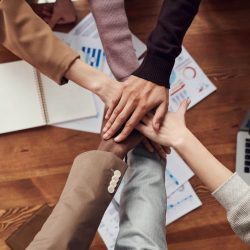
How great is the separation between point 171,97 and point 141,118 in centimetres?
24

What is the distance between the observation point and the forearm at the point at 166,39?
884 millimetres

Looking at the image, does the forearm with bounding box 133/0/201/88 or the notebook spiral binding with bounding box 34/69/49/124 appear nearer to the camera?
the forearm with bounding box 133/0/201/88

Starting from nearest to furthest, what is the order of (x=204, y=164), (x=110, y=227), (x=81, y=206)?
(x=81, y=206) < (x=204, y=164) < (x=110, y=227)

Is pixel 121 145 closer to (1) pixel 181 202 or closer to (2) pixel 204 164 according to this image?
(2) pixel 204 164

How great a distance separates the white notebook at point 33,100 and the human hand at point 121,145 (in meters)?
0.21

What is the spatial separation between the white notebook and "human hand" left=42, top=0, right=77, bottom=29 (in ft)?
0.43

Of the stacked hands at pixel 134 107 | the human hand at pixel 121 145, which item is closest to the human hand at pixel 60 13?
the stacked hands at pixel 134 107

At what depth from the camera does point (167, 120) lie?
36.1 inches

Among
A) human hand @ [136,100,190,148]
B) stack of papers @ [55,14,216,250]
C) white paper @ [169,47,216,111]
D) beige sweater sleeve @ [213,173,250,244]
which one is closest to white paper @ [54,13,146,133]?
stack of papers @ [55,14,216,250]

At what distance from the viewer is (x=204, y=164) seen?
2.84 feet

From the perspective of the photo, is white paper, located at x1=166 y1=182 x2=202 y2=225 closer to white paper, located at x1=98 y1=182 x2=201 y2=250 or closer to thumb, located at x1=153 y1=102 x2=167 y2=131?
white paper, located at x1=98 y1=182 x2=201 y2=250

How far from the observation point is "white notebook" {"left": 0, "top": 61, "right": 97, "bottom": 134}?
1.07m

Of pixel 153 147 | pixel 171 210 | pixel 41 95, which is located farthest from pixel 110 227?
pixel 41 95

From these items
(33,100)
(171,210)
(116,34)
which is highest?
(116,34)
